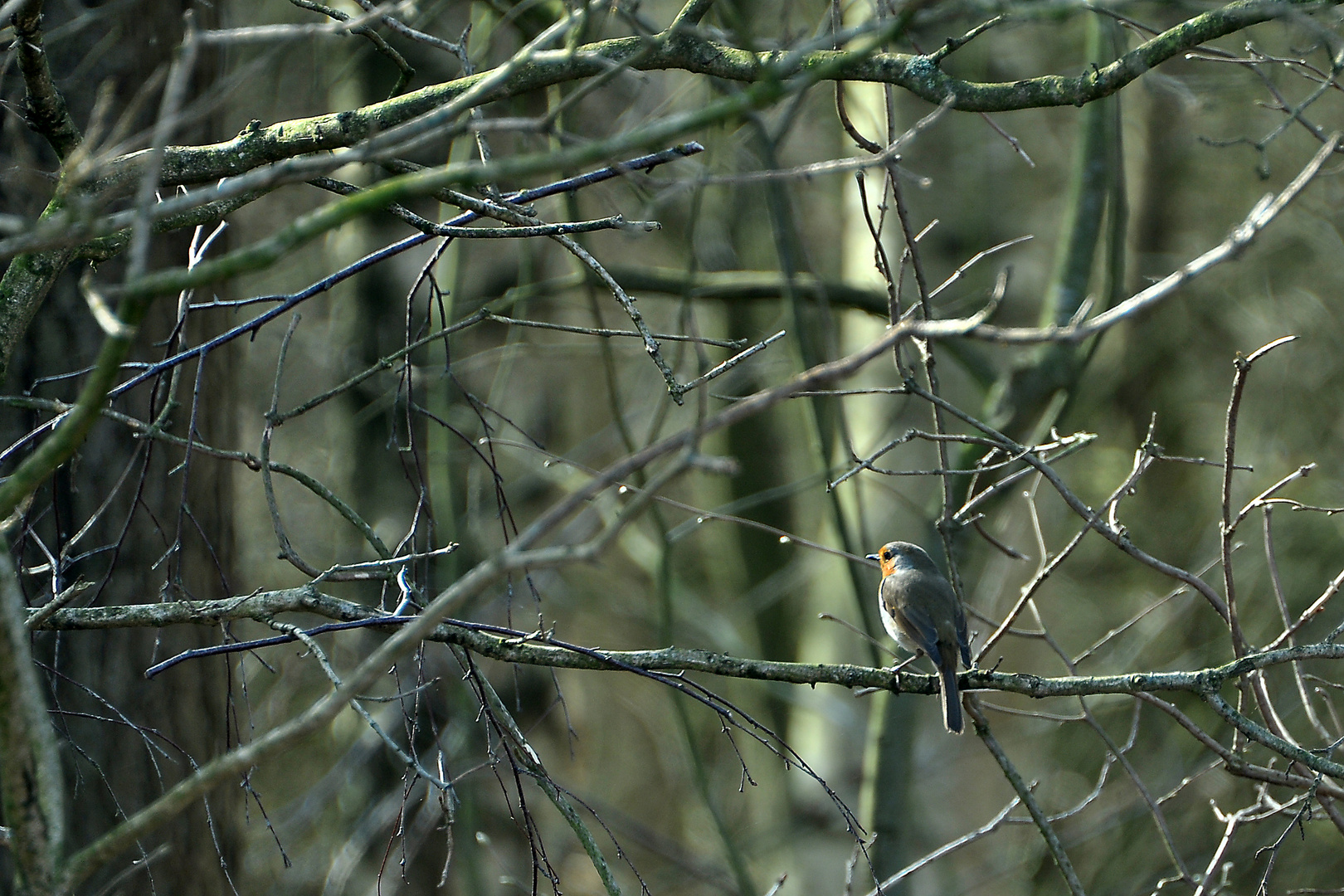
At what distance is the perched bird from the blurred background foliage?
20cm

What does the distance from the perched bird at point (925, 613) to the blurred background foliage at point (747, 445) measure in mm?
196

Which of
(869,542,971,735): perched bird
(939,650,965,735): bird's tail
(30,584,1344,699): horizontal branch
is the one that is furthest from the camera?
(869,542,971,735): perched bird

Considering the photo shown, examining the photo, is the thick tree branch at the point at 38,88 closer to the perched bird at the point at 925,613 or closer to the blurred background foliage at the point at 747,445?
the blurred background foliage at the point at 747,445

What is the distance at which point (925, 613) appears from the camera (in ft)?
15.1

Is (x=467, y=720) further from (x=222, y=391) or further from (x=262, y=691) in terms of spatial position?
(x=262, y=691)

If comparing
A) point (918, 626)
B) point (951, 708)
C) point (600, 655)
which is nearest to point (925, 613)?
point (918, 626)

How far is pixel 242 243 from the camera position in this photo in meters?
6.84

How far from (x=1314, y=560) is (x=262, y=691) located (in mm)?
8349

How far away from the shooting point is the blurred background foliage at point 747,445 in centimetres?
394

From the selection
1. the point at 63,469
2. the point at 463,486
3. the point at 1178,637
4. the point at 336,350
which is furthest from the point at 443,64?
the point at 1178,637

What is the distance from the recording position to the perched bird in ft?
14.6

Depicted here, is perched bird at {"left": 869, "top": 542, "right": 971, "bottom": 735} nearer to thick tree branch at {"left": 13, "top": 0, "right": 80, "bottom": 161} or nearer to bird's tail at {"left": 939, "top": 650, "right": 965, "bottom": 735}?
bird's tail at {"left": 939, "top": 650, "right": 965, "bottom": 735}

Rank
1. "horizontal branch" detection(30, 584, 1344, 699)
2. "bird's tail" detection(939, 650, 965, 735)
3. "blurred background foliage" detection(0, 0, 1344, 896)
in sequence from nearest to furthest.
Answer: "horizontal branch" detection(30, 584, 1344, 699) → "bird's tail" detection(939, 650, 965, 735) → "blurred background foliage" detection(0, 0, 1344, 896)

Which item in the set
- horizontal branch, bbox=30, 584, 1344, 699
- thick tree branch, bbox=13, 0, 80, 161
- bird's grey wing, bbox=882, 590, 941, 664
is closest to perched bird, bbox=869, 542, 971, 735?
bird's grey wing, bbox=882, 590, 941, 664
